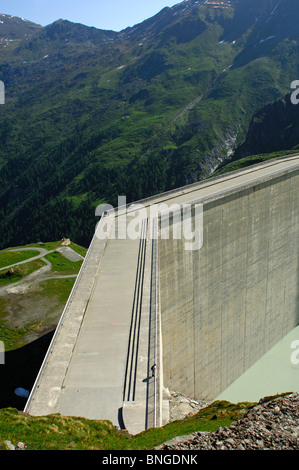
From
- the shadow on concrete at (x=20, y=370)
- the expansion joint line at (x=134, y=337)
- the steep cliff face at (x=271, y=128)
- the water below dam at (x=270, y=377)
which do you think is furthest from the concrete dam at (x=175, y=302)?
the steep cliff face at (x=271, y=128)

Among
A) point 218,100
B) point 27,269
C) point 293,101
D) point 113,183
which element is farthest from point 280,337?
point 218,100

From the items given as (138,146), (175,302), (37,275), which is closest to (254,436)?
(175,302)

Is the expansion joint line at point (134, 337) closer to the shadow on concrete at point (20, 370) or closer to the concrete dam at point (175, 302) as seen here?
the concrete dam at point (175, 302)

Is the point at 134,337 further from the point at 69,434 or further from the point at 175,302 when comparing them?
the point at 175,302

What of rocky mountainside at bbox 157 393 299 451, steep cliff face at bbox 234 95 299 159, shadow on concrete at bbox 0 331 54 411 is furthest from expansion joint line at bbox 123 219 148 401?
steep cliff face at bbox 234 95 299 159

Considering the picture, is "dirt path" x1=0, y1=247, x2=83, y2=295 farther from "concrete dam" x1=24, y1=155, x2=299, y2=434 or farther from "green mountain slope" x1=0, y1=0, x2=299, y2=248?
"green mountain slope" x1=0, y1=0, x2=299, y2=248
